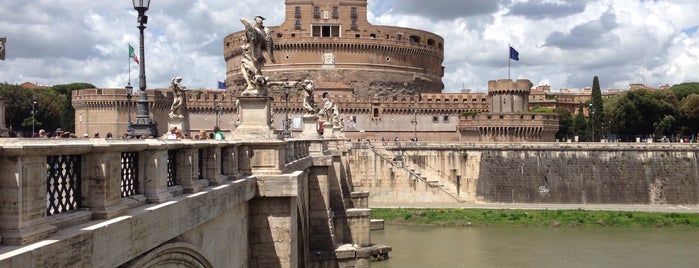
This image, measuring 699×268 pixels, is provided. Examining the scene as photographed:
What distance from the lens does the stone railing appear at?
165 inches

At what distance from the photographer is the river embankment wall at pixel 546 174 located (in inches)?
2039

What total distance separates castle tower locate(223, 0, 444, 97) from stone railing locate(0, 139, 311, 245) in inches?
2916

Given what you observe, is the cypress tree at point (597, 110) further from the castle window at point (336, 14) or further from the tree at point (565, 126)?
the castle window at point (336, 14)

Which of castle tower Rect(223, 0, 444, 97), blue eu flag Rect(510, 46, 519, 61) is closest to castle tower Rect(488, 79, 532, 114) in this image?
blue eu flag Rect(510, 46, 519, 61)

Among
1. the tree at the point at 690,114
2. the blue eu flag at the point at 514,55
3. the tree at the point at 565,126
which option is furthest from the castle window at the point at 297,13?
the tree at the point at 690,114

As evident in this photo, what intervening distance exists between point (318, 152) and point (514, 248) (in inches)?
657

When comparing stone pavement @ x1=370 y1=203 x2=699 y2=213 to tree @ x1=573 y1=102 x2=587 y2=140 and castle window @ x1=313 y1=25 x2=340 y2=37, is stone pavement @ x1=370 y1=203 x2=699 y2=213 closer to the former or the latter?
tree @ x1=573 y1=102 x2=587 y2=140

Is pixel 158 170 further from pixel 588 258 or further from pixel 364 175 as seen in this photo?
pixel 364 175

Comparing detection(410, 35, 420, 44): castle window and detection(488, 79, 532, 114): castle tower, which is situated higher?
detection(410, 35, 420, 44): castle window

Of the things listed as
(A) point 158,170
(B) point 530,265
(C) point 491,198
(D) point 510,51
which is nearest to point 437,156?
(C) point 491,198

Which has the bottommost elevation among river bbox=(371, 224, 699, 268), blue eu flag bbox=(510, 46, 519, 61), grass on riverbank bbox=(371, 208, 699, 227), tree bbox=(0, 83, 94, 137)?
river bbox=(371, 224, 699, 268)

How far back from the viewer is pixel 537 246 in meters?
35.8

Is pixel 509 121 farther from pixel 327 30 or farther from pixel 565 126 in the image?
pixel 327 30

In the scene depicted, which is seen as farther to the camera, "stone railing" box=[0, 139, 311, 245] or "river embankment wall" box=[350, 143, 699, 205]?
"river embankment wall" box=[350, 143, 699, 205]
